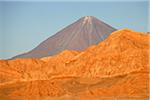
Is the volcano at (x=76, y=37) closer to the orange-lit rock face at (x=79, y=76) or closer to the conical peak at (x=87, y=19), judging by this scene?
the conical peak at (x=87, y=19)

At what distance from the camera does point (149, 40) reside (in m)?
15.6

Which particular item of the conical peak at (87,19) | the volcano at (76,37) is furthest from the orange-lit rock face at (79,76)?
the conical peak at (87,19)

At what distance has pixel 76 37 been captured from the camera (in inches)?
609

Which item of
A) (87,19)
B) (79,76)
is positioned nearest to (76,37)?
(87,19)

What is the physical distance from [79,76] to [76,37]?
1.17 meters

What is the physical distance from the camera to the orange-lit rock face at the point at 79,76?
51.1 feet

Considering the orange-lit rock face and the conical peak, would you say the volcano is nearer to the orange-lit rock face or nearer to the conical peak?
the conical peak

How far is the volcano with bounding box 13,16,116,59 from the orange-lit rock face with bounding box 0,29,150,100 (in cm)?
17

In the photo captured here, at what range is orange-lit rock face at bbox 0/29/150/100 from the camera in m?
15.6

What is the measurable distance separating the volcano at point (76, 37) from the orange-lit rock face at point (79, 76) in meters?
0.17

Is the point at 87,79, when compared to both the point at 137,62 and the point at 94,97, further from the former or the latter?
the point at 137,62

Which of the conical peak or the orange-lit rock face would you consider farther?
the orange-lit rock face

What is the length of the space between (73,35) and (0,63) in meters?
2.12

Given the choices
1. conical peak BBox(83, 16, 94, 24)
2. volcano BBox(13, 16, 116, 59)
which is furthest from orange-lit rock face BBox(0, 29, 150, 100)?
conical peak BBox(83, 16, 94, 24)
